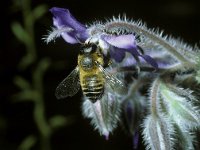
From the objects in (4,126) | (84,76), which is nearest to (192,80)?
(84,76)

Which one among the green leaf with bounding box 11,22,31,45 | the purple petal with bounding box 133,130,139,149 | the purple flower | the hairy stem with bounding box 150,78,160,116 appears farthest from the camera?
the green leaf with bounding box 11,22,31,45

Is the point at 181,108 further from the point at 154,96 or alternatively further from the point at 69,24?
the point at 69,24

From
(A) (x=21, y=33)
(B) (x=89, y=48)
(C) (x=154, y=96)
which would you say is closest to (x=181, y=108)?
(C) (x=154, y=96)

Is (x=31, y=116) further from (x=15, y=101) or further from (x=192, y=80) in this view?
(x=192, y=80)

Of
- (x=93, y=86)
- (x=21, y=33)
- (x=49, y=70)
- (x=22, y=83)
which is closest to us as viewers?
(x=93, y=86)

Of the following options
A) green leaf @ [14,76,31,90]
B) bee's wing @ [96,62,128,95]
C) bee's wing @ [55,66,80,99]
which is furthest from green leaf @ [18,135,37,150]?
bee's wing @ [96,62,128,95]

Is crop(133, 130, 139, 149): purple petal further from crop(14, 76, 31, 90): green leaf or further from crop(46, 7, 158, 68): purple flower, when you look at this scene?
crop(14, 76, 31, 90): green leaf
